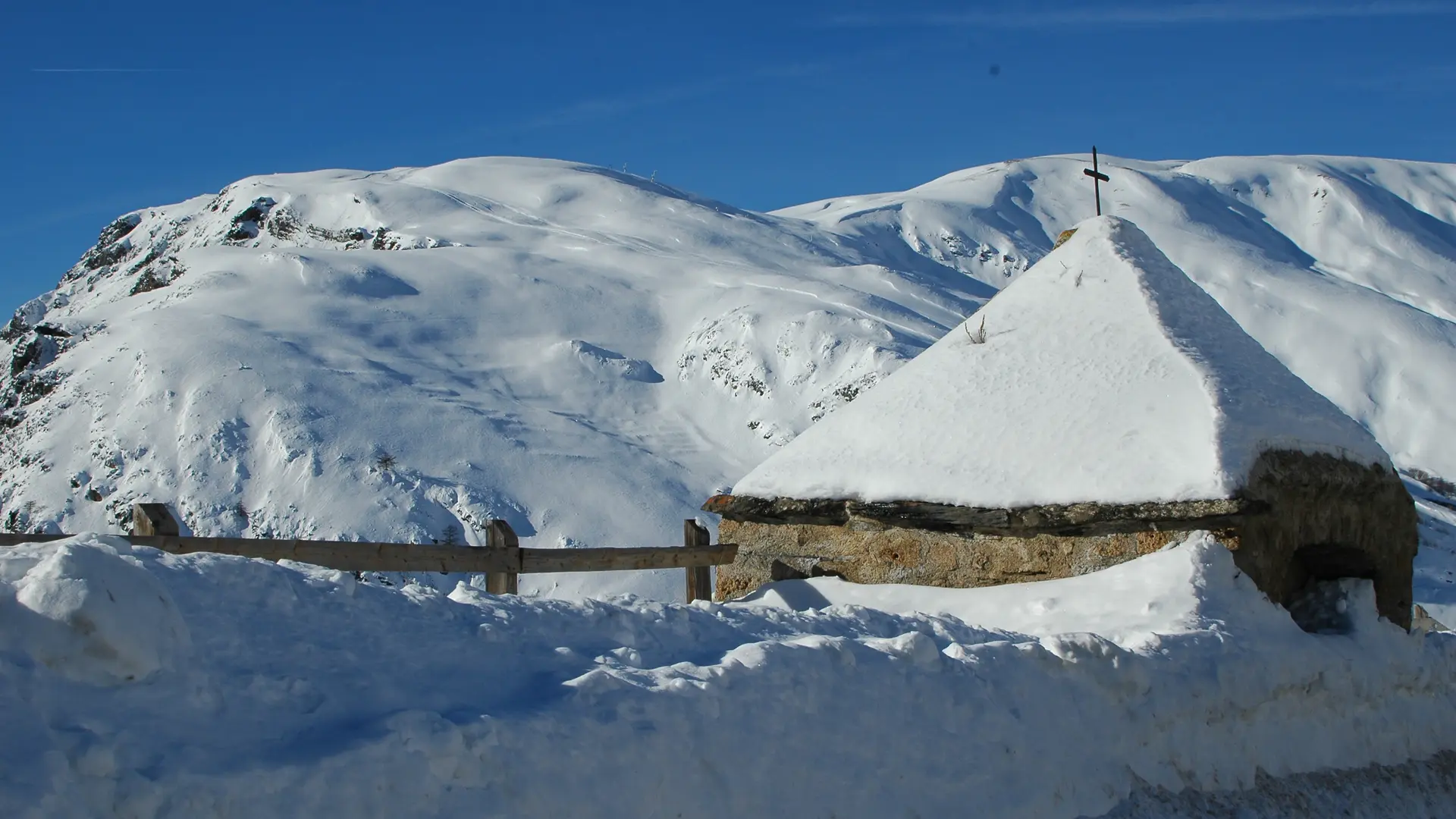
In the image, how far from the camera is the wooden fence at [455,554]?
5.61 meters

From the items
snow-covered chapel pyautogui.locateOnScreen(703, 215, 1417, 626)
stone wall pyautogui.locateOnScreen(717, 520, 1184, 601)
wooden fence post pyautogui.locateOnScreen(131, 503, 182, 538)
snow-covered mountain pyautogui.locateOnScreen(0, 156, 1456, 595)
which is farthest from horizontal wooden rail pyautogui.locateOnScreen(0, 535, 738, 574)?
snow-covered mountain pyautogui.locateOnScreen(0, 156, 1456, 595)

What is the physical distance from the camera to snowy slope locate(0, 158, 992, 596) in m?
21.9

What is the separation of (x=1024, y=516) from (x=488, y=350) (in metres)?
25.6

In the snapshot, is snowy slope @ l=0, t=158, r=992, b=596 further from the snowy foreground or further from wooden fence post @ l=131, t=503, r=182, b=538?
the snowy foreground

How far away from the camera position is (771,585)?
7.90 metres

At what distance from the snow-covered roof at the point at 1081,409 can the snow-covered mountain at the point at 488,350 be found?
10512mm

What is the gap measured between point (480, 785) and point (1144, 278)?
A: 6126 millimetres

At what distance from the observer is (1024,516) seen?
674 centimetres

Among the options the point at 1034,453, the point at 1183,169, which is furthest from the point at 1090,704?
the point at 1183,169

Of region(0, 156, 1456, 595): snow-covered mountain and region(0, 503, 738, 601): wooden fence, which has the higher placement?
region(0, 156, 1456, 595): snow-covered mountain

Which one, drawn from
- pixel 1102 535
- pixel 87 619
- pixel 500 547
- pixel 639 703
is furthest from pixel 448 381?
pixel 87 619

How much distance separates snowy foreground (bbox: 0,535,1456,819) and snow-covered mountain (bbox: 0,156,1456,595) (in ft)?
42.0

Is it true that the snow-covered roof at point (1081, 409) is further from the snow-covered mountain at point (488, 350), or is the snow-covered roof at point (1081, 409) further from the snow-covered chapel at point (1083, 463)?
the snow-covered mountain at point (488, 350)

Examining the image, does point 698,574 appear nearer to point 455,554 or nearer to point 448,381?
point 455,554
